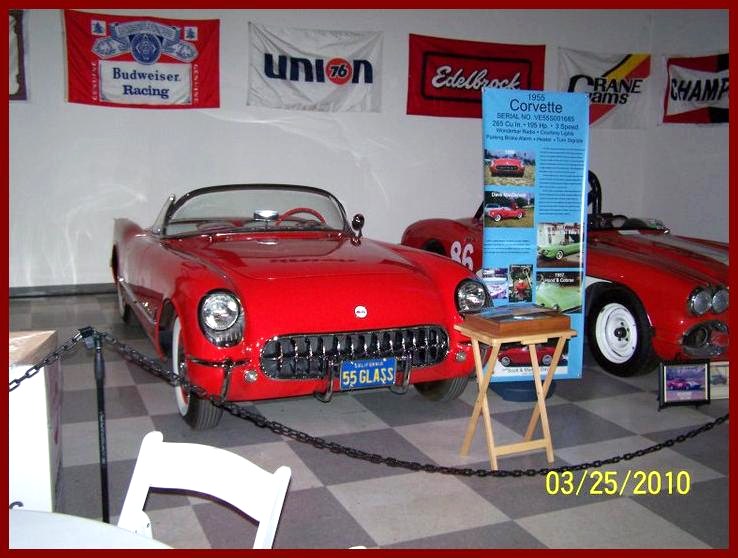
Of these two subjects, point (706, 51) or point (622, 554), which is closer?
point (622, 554)

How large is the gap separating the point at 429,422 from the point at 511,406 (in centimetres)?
62

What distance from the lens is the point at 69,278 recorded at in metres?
8.31

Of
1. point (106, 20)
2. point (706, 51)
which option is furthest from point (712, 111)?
point (106, 20)

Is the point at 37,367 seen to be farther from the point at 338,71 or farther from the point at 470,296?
the point at 338,71

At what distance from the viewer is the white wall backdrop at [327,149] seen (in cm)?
809

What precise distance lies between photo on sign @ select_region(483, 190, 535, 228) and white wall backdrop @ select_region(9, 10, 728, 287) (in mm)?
5147

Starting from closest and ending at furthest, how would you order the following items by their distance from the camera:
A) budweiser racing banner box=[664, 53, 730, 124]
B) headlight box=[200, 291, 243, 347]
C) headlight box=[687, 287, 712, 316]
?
headlight box=[200, 291, 243, 347] → headlight box=[687, 287, 712, 316] → budweiser racing banner box=[664, 53, 730, 124]

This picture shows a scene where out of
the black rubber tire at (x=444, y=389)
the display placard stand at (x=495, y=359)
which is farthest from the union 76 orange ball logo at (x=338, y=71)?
the display placard stand at (x=495, y=359)

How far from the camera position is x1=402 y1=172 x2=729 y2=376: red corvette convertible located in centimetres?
475

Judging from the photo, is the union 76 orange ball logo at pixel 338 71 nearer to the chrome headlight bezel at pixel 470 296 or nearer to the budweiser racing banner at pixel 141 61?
the budweiser racing banner at pixel 141 61

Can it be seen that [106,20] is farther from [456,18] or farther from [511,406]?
[511,406]

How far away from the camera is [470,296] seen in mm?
4129

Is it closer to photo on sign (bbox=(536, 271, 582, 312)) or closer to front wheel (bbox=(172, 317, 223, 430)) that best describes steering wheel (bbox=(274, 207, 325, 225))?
front wheel (bbox=(172, 317, 223, 430))
